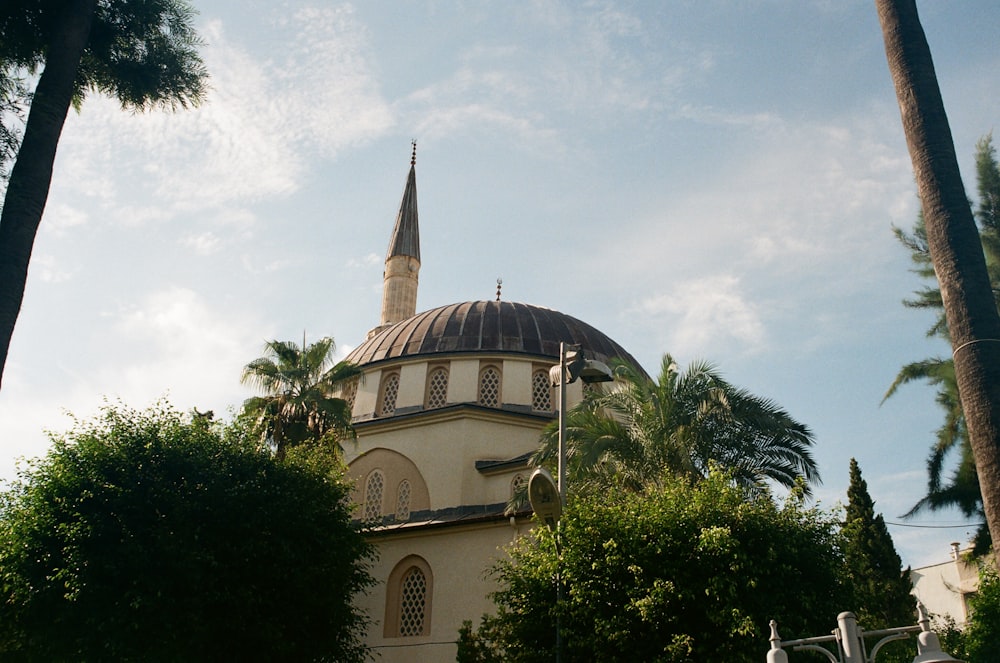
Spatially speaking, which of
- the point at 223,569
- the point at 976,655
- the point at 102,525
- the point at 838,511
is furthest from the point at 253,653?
the point at 976,655

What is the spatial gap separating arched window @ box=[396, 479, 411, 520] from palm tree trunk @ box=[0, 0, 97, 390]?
13.9 meters

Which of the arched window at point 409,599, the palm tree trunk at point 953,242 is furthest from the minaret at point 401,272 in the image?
the palm tree trunk at point 953,242

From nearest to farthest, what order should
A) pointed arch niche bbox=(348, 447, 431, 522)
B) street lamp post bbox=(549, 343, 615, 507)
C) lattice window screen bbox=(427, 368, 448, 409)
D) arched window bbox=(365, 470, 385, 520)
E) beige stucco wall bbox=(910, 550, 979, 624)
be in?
1. street lamp post bbox=(549, 343, 615, 507)
2. pointed arch niche bbox=(348, 447, 431, 522)
3. arched window bbox=(365, 470, 385, 520)
4. lattice window screen bbox=(427, 368, 448, 409)
5. beige stucco wall bbox=(910, 550, 979, 624)

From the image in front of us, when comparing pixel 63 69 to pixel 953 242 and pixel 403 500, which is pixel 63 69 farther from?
pixel 403 500

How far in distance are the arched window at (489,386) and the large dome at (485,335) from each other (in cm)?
58

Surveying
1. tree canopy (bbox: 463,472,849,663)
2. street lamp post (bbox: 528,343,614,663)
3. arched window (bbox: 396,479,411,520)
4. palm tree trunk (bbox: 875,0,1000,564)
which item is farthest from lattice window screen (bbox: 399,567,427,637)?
palm tree trunk (bbox: 875,0,1000,564)

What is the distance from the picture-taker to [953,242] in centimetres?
820

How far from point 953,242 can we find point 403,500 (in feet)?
55.0

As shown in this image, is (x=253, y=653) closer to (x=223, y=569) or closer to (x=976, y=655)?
(x=223, y=569)

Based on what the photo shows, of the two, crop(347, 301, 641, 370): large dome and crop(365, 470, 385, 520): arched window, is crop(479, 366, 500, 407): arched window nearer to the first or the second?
crop(347, 301, 641, 370): large dome

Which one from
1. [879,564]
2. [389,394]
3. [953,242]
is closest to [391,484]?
[389,394]

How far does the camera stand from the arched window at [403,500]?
2255 centimetres

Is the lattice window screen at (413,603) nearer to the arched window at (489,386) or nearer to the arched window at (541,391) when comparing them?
the arched window at (489,386)

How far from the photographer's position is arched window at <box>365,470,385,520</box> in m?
23.1
